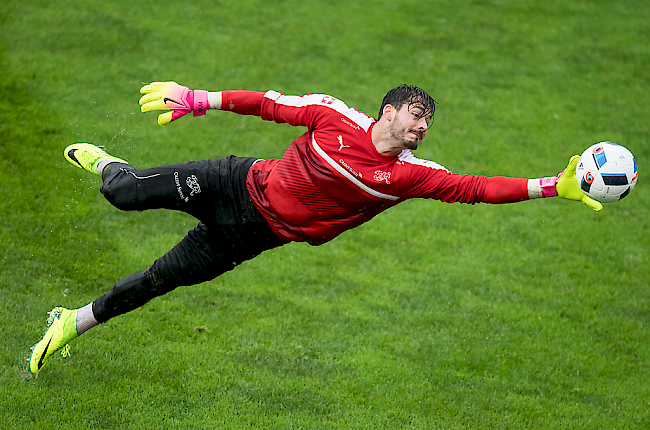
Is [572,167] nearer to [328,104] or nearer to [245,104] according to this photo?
[328,104]

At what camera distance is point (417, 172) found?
4.32 metres

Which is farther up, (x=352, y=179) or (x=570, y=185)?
(x=570, y=185)

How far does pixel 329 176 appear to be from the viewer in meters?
4.48

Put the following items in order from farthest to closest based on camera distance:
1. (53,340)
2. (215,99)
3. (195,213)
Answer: (53,340)
(195,213)
(215,99)

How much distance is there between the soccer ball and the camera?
13.0 ft

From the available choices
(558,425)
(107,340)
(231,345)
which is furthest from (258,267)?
(558,425)

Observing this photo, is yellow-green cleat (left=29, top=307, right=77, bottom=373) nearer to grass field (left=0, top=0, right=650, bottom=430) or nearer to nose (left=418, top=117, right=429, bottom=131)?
grass field (left=0, top=0, right=650, bottom=430)

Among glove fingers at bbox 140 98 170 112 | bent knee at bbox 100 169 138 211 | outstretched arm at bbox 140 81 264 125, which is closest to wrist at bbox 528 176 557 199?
outstretched arm at bbox 140 81 264 125

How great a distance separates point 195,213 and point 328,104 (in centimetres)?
130

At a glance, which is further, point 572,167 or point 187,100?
point 187,100

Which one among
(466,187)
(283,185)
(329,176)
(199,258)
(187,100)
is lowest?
(199,258)

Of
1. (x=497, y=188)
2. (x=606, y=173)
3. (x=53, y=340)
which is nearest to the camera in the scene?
(x=606, y=173)

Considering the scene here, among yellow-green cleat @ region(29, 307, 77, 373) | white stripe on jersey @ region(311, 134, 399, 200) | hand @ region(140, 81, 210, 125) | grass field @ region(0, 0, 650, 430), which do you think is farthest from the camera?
grass field @ region(0, 0, 650, 430)

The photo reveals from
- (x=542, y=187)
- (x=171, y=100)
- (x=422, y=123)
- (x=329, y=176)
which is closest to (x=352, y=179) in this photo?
(x=329, y=176)
